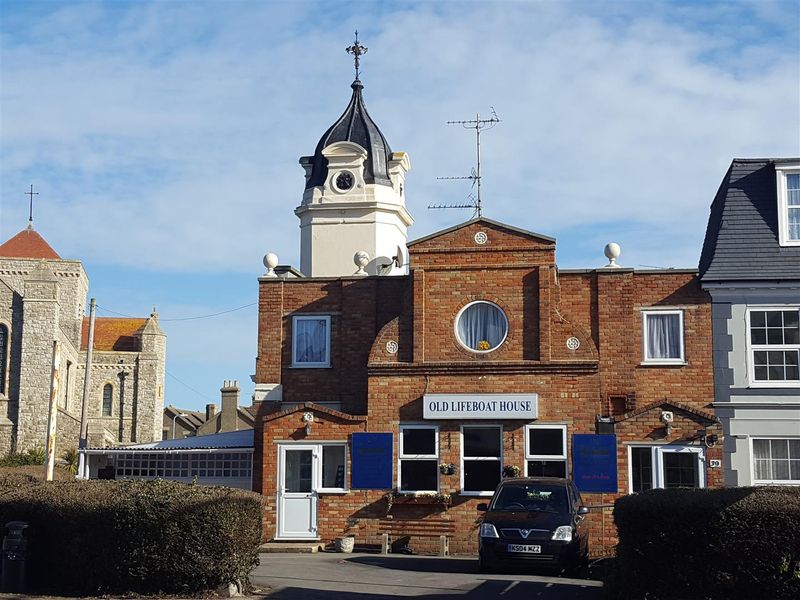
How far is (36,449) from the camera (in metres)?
62.4

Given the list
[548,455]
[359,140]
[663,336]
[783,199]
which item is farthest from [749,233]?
[359,140]

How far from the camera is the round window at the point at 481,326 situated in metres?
25.3

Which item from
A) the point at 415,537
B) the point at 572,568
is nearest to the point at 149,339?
the point at 415,537

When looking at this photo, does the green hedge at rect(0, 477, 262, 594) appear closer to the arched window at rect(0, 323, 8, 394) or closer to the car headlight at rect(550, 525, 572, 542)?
the car headlight at rect(550, 525, 572, 542)

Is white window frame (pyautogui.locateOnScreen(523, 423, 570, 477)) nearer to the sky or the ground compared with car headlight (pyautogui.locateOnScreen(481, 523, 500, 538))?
nearer to the sky

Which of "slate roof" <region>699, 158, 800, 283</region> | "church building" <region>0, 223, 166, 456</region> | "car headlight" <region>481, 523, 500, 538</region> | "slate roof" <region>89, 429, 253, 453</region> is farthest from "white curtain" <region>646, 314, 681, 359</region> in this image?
"church building" <region>0, 223, 166, 456</region>

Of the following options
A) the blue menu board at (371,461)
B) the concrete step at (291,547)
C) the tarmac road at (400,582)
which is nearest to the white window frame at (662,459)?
the tarmac road at (400,582)

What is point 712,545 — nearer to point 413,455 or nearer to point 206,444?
point 413,455

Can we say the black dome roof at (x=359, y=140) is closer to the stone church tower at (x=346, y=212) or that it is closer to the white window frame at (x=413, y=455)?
the stone church tower at (x=346, y=212)

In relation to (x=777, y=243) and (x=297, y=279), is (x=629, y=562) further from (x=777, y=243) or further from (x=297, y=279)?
(x=297, y=279)

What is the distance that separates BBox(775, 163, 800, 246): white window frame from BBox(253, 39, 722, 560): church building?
2174 millimetres

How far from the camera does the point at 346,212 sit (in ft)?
124

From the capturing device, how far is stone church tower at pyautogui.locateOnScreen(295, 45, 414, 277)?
37125mm

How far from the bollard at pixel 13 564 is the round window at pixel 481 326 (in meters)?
12.5
